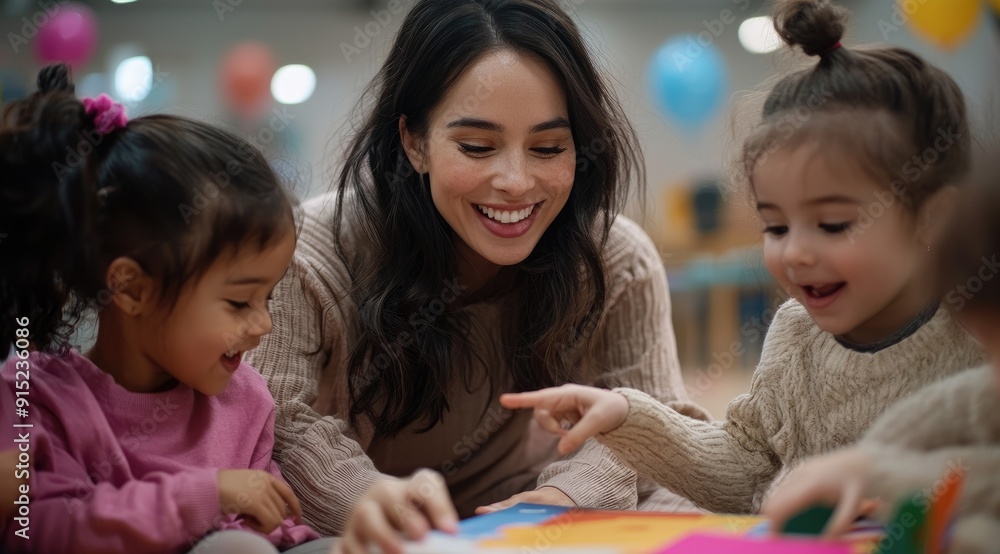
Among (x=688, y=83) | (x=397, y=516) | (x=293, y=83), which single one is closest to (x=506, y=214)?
(x=397, y=516)

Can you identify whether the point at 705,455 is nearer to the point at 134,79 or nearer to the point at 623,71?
the point at 623,71

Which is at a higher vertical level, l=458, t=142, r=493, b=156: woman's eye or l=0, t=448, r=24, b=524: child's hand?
l=458, t=142, r=493, b=156: woman's eye

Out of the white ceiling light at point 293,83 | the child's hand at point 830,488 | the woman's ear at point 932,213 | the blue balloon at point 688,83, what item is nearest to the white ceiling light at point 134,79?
the white ceiling light at point 293,83

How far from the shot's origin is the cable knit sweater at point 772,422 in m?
1.11

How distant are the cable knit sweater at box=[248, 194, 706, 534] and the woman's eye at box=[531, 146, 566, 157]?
0.25 meters

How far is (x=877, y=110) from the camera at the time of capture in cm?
105

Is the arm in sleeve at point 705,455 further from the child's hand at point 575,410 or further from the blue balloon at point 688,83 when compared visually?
the blue balloon at point 688,83

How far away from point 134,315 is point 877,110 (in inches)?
33.0

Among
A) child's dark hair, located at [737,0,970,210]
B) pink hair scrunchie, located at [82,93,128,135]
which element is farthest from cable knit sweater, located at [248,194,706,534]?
child's dark hair, located at [737,0,970,210]

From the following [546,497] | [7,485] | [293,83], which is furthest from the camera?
[293,83]

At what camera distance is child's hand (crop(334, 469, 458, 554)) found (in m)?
0.79

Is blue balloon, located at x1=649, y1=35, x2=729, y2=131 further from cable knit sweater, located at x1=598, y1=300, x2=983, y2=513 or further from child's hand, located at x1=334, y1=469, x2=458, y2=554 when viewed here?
child's hand, located at x1=334, y1=469, x2=458, y2=554

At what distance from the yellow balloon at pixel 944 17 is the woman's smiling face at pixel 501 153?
2.13m

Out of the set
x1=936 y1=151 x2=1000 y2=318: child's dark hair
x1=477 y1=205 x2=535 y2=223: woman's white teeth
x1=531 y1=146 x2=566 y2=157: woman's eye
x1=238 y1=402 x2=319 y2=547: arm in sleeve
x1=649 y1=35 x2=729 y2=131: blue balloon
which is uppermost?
x1=649 y1=35 x2=729 y2=131: blue balloon
